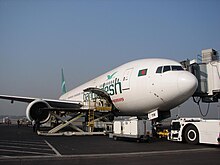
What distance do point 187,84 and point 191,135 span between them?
97.2 inches

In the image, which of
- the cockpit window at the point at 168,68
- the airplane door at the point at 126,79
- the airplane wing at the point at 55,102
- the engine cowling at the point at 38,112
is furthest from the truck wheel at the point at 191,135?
the engine cowling at the point at 38,112

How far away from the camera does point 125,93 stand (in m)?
16.1

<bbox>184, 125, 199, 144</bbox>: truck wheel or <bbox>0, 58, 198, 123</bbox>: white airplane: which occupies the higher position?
<bbox>0, 58, 198, 123</bbox>: white airplane

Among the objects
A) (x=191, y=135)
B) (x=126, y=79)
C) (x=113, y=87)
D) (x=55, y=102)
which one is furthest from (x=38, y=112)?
(x=191, y=135)

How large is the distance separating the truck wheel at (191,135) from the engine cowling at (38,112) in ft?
34.7

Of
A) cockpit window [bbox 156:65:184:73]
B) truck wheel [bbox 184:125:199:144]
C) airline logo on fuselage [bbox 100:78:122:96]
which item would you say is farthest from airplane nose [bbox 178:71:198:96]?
airline logo on fuselage [bbox 100:78:122:96]

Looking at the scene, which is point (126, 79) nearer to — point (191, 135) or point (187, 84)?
point (187, 84)

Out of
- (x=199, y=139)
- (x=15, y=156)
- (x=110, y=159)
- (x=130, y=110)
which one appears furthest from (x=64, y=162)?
(x=130, y=110)

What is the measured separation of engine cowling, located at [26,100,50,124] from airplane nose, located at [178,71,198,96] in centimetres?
1049

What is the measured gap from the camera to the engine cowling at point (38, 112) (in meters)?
19.4

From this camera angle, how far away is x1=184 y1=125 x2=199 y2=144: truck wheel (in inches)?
494

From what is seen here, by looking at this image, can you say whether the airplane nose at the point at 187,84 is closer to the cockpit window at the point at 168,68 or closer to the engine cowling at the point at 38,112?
the cockpit window at the point at 168,68

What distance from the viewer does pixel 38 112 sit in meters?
19.8

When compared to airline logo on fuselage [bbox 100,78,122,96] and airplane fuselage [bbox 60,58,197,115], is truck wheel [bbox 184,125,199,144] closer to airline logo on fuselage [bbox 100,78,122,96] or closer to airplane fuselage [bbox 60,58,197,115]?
airplane fuselage [bbox 60,58,197,115]
